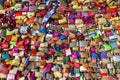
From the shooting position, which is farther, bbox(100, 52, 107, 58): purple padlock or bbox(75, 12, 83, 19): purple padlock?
bbox(75, 12, 83, 19): purple padlock

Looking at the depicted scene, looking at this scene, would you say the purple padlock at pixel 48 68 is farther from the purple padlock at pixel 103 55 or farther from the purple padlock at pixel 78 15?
the purple padlock at pixel 78 15

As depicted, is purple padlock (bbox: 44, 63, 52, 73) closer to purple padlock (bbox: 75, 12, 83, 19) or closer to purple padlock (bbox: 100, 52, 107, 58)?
purple padlock (bbox: 100, 52, 107, 58)

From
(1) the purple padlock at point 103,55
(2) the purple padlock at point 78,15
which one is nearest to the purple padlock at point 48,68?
(1) the purple padlock at point 103,55

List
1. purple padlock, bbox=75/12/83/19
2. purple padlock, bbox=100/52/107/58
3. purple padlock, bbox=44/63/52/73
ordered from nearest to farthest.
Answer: purple padlock, bbox=44/63/52/73
purple padlock, bbox=100/52/107/58
purple padlock, bbox=75/12/83/19

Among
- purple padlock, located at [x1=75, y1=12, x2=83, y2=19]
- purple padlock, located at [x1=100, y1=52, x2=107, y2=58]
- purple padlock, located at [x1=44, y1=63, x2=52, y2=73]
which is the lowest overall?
purple padlock, located at [x1=44, y1=63, x2=52, y2=73]

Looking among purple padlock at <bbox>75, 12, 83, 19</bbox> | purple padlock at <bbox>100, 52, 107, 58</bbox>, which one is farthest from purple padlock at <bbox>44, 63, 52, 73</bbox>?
purple padlock at <bbox>75, 12, 83, 19</bbox>

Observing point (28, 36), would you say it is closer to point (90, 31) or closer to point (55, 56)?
point (55, 56)

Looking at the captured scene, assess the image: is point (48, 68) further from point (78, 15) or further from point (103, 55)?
point (78, 15)

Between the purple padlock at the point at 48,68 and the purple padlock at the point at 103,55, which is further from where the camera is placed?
the purple padlock at the point at 103,55

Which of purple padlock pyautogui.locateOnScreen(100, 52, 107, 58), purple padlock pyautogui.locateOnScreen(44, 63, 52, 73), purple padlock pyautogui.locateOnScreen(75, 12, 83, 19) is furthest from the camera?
purple padlock pyautogui.locateOnScreen(75, 12, 83, 19)

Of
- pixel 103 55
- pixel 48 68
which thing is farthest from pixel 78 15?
pixel 48 68

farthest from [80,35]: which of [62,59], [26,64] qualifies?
[26,64]
